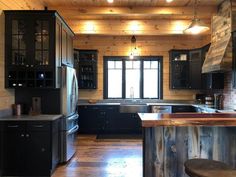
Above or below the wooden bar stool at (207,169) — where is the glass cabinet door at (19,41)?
above

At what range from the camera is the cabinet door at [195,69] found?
261 inches

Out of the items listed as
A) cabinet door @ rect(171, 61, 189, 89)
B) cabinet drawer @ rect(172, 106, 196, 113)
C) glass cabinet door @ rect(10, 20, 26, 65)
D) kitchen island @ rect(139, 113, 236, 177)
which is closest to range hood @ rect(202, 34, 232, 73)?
cabinet drawer @ rect(172, 106, 196, 113)

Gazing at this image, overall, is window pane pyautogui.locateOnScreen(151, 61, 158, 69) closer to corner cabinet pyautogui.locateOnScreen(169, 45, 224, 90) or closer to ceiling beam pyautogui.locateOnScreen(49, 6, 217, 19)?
corner cabinet pyautogui.locateOnScreen(169, 45, 224, 90)

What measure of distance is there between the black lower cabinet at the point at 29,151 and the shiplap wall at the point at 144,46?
145 inches

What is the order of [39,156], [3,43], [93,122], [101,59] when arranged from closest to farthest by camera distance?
[39,156] → [3,43] → [93,122] → [101,59]

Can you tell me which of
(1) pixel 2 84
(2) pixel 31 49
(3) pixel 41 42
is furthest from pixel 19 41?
(1) pixel 2 84

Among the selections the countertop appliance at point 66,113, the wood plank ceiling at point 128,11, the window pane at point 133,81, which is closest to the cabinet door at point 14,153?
the countertop appliance at point 66,113

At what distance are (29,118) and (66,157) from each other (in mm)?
1043

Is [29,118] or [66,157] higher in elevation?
[29,118]

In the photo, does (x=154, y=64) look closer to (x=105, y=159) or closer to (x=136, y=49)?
(x=136, y=49)

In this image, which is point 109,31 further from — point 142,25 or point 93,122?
point 93,122

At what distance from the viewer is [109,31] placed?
252 inches

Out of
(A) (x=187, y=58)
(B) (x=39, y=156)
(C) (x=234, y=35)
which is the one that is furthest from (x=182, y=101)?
(B) (x=39, y=156)

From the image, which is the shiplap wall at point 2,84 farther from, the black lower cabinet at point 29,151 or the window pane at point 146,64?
the window pane at point 146,64
